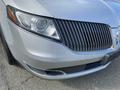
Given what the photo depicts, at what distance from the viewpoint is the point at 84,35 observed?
8.31 ft

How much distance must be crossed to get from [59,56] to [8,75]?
1.07 m

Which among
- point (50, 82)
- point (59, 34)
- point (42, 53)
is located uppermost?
point (59, 34)

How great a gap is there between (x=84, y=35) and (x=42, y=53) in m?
0.52

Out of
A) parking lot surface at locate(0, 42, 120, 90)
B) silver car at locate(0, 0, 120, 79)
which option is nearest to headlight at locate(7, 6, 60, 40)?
silver car at locate(0, 0, 120, 79)

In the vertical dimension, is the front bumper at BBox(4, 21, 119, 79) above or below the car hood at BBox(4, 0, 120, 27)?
below

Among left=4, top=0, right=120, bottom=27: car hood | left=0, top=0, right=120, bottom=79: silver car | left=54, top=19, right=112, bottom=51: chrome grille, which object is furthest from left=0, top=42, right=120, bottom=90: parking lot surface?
left=4, top=0, right=120, bottom=27: car hood

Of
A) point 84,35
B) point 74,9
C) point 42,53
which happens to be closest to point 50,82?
point 42,53

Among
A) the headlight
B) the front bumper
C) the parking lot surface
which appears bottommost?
the parking lot surface

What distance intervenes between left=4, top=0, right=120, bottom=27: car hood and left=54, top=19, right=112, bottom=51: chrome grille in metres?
0.06

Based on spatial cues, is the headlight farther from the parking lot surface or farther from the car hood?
the parking lot surface

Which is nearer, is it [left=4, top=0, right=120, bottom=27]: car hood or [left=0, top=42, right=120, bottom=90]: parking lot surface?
[left=4, top=0, right=120, bottom=27]: car hood

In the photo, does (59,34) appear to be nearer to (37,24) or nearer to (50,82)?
(37,24)

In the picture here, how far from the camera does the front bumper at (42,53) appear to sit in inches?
93.2

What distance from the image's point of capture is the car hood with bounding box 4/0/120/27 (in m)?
2.40
